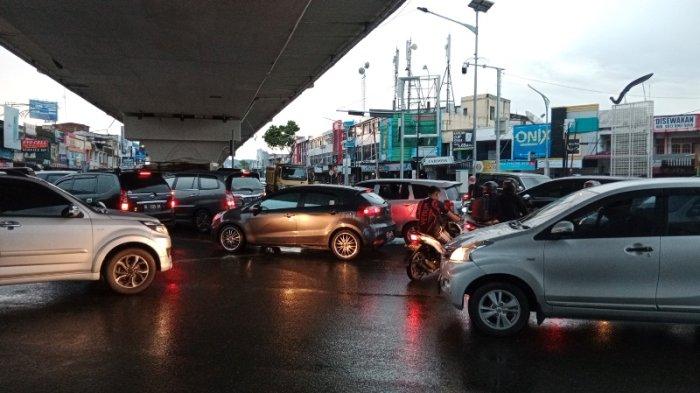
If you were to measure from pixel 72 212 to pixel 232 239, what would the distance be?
516 centimetres

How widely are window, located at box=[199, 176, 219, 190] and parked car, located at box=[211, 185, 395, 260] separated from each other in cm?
452

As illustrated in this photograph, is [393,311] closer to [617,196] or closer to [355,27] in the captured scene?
[617,196]

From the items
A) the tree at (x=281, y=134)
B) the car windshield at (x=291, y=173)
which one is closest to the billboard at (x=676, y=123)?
the car windshield at (x=291, y=173)

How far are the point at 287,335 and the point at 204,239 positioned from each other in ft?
31.3

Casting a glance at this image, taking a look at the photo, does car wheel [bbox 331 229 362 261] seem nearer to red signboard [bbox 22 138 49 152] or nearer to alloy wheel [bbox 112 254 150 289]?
alloy wheel [bbox 112 254 150 289]

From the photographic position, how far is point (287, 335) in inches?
242

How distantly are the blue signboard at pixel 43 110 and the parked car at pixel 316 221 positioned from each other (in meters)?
70.1

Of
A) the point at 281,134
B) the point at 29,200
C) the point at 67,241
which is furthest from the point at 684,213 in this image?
the point at 281,134

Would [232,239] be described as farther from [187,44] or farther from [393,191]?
[187,44]

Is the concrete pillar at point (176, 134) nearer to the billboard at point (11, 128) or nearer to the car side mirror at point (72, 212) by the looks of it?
the billboard at point (11, 128)

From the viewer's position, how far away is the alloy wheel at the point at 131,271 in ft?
26.1

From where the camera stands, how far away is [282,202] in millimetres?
12141

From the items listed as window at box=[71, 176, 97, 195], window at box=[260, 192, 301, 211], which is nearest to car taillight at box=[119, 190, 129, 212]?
window at box=[71, 176, 97, 195]

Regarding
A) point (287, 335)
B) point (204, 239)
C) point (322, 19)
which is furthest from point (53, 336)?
point (322, 19)
